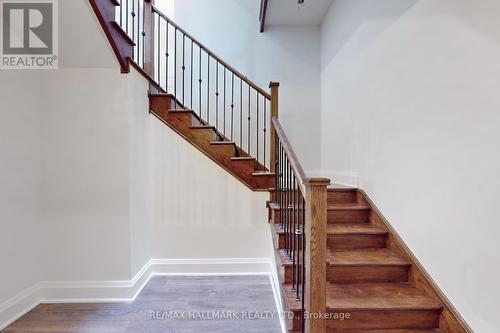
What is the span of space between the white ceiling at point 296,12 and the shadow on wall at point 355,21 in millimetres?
130

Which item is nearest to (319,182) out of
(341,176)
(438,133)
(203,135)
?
(438,133)

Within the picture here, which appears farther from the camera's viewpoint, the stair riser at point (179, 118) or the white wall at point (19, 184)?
the stair riser at point (179, 118)

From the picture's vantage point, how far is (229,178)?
3.24 meters

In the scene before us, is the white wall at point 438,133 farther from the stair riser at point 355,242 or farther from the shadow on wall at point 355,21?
the stair riser at point 355,242

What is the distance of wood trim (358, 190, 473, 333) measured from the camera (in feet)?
5.59

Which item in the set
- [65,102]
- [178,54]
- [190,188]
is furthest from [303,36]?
[65,102]

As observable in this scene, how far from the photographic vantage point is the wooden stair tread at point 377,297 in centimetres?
181

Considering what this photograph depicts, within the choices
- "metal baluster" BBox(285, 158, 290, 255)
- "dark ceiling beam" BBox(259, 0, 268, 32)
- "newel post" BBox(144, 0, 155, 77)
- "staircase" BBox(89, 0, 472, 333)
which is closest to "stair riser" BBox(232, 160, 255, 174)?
"staircase" BBox(89, 0, 472, 333)

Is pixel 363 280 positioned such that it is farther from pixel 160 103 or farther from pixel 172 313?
pixel 160 103

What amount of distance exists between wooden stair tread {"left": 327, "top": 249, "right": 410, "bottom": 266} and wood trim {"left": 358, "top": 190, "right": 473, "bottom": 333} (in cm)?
6

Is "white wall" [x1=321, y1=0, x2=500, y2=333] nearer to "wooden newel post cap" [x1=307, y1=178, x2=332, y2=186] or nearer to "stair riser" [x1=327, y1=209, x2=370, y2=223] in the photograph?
"stair riser" [x1=327, y1=209, x2=370, y2=223]

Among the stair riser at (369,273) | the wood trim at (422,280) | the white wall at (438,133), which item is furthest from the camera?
the stair riser at (369,273)

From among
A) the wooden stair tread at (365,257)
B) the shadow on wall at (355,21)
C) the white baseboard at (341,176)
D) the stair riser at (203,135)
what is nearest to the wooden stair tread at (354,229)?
the wooden stair tread at (365,257)

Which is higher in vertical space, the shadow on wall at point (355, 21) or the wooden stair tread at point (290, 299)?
the shadow on wall at point (355, 21)
